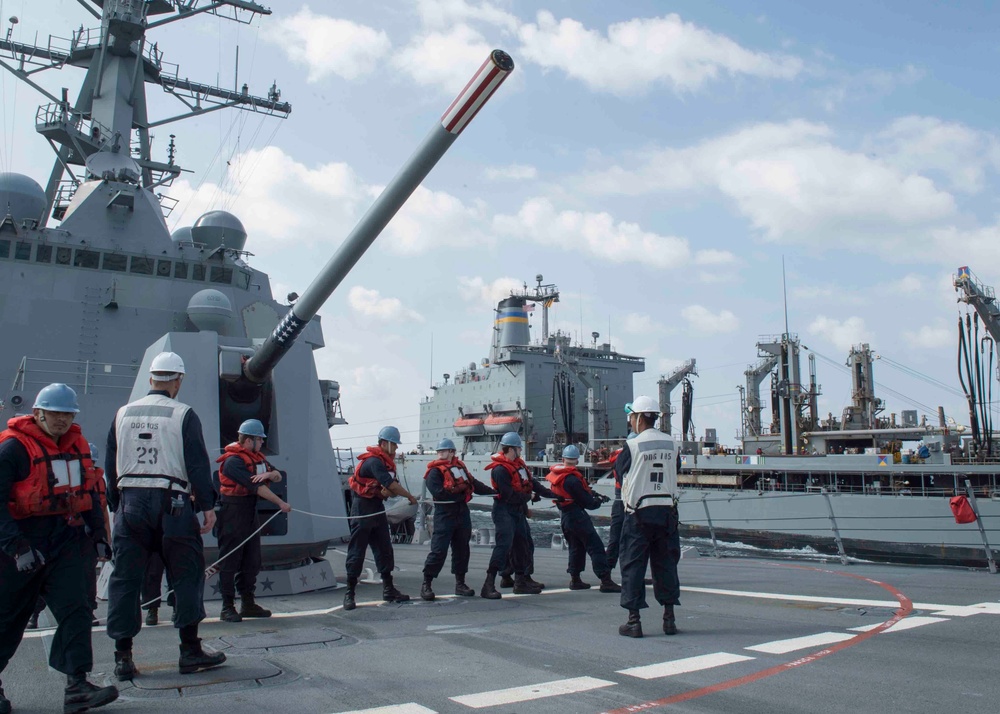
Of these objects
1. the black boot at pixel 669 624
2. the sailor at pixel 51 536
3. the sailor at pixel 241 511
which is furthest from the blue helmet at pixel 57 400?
the black boot at pixel 669 624

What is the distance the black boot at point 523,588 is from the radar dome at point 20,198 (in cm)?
1014

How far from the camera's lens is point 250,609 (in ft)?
17.2

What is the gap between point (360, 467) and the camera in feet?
20.2

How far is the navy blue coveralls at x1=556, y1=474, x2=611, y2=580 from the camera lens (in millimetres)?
6660

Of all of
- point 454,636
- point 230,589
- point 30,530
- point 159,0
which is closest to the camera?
point 30,530

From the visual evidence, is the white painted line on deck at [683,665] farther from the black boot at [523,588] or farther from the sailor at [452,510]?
the black boot at [523,588]

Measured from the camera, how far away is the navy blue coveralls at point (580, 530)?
666 centimetres

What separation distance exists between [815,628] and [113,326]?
32.7 ft

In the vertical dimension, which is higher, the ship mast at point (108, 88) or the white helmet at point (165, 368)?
the ship mast at point (108, 88)

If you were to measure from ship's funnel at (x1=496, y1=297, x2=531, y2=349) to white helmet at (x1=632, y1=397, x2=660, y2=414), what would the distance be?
36.1 meters

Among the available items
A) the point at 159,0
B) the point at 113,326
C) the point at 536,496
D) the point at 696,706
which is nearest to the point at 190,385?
the point at 536,496

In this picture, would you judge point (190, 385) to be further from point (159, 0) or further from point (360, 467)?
point (159, 0)

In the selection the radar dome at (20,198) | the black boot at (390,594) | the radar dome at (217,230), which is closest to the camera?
the black boot at (390,594)

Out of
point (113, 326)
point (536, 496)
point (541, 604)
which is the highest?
point (113, 326)
